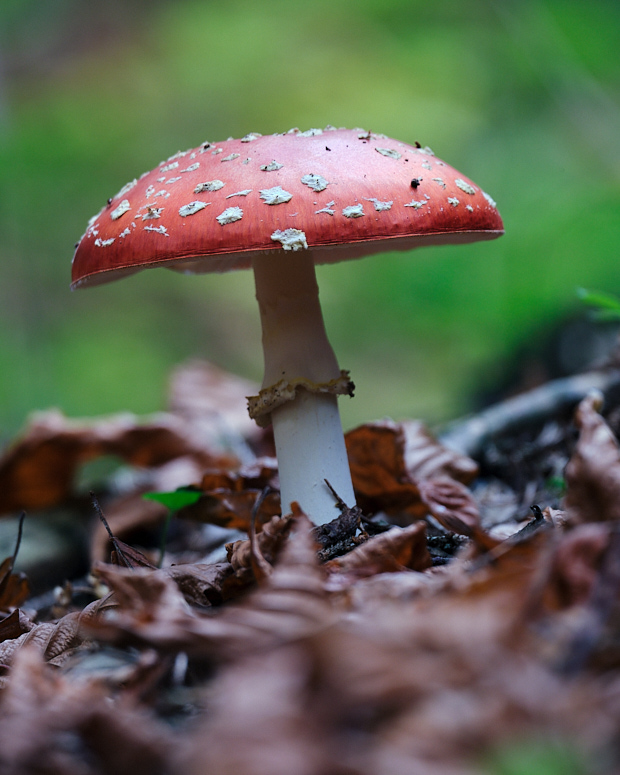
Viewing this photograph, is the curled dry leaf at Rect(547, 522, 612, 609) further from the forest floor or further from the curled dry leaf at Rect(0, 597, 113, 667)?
the curled dry leaf at Rect(0, 597, 113, 667)

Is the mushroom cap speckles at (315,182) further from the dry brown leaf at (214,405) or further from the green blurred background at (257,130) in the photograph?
the green blurred background at (257,130)

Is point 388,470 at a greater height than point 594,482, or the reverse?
point 594,482

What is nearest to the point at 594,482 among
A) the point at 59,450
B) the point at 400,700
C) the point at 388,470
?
the point at 400,700

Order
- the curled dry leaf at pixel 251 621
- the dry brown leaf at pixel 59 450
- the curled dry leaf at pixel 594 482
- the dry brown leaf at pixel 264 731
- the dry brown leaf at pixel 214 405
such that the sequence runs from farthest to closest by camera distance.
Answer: the dry brown leaf at pixel 214 405, the dry brown leaf at pixel 59 450, the curled dry leaf at pixel 594 482, the curled dry leaf at pixel 251 621, the dry brown leaf at pixel 264 731

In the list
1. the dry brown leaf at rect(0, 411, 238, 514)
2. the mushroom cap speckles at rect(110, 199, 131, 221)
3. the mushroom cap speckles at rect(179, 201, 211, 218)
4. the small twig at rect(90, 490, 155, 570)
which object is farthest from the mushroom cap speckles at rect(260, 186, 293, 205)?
the dry brown leaf at rect(0, 411, 238, 514)

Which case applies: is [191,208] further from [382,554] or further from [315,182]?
[382,554]

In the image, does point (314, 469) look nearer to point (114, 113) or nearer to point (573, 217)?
point (573, 217)

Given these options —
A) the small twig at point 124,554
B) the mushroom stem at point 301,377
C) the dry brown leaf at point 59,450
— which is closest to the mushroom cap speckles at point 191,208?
the mushroom stem at point 301,377
